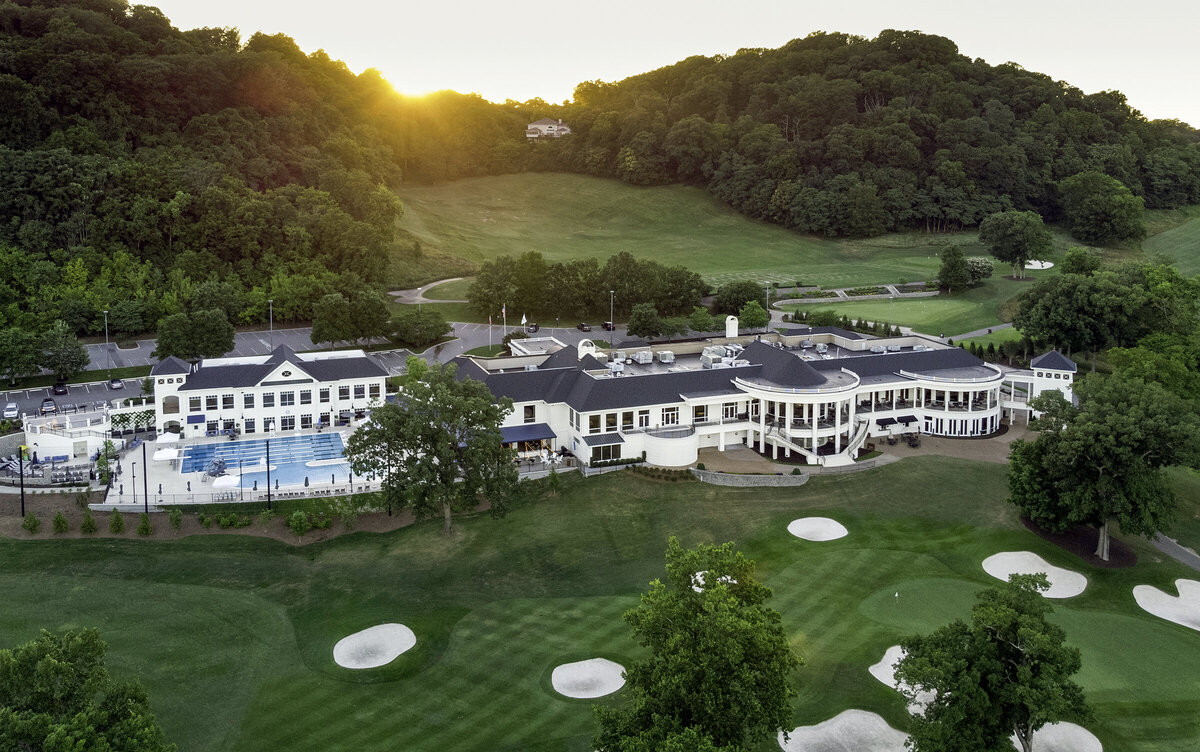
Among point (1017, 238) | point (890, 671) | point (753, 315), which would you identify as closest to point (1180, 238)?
point (1017, 238)

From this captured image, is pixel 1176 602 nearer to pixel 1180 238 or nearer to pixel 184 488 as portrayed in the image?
pixel 184 488

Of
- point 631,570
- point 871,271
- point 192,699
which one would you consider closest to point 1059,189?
point 871,271

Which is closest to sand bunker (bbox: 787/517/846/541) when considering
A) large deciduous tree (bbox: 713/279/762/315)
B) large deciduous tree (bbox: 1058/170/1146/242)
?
large deciduous tree (bbox: 713/279/762/315)

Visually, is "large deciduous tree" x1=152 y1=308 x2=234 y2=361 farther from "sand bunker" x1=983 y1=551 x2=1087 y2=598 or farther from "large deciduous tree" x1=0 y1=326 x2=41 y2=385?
"sand bunker" x1=983 y1=551 x2=1087 y2=598

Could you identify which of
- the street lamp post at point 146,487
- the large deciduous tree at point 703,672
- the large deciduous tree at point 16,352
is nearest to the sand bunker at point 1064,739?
the large deciduous tree at point 703,672

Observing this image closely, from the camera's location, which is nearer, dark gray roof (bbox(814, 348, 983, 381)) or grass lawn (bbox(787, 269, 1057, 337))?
dark gray roof (bbox(814, 348, 983, 381))
